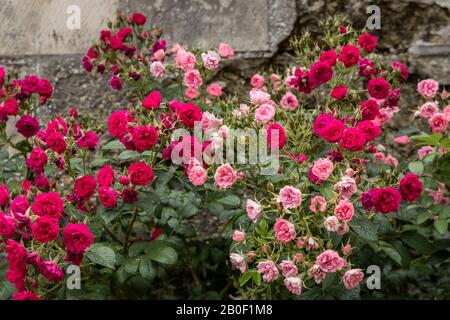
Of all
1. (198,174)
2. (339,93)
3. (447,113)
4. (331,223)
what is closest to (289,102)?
(339,93)

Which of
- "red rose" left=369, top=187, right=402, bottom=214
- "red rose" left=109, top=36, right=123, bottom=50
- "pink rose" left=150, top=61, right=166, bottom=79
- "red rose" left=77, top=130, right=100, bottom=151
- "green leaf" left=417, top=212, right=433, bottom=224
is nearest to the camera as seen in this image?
"red rose" left=369, top=187, right=402, bottom=214

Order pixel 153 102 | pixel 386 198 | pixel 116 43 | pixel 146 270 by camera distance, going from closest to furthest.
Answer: pixel 386 198 → pixel 153 102 → pixel 146 270 → pixel 116 43

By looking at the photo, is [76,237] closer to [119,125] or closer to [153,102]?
[119,125]

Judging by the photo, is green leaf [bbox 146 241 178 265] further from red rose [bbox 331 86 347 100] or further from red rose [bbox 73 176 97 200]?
red rose [bbox 331 86 347 100]

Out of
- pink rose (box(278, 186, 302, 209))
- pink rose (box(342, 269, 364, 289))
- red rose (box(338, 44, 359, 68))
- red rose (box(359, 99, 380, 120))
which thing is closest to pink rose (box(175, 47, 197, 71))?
red rose (box(338, 44, 359, 68))

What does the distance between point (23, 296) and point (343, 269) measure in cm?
93

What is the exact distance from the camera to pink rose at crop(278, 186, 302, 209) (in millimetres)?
1929

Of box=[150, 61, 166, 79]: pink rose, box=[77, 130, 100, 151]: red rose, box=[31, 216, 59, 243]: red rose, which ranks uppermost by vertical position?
box=[150, 61, 166, 79]: pink rose

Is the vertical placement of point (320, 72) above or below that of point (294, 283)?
above

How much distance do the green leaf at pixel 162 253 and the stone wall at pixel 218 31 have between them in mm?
1036

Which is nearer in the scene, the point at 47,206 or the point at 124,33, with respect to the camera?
the point at 47,206

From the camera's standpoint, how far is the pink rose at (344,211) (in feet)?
6.31

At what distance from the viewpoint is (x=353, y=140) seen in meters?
2.01

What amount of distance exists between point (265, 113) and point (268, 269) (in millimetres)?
484
